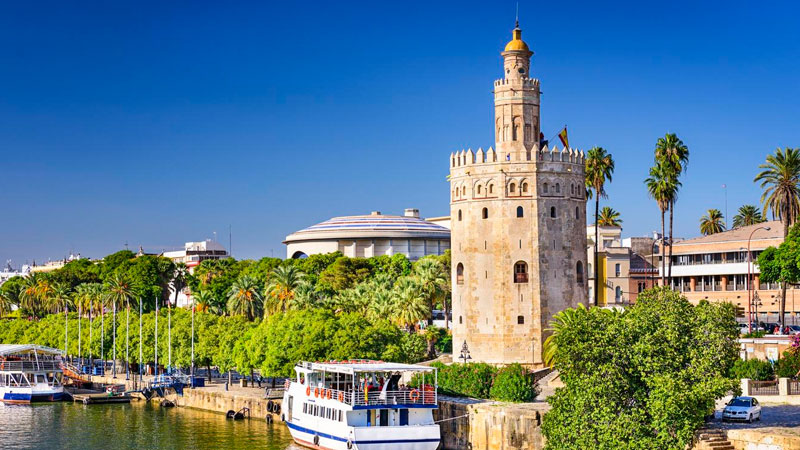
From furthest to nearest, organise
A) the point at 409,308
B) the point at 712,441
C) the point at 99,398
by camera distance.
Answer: the point at 99,398
the point at 409,308
the point at 712,441

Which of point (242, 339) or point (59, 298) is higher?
point (59, 298)

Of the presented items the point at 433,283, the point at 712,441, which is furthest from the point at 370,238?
the point at 712,441

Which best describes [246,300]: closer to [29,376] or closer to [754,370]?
[29,376]

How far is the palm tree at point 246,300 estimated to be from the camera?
302ft

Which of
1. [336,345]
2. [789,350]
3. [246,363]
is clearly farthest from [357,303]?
[789,350]

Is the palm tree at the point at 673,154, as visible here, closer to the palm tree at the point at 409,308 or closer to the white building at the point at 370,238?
the palm tree at the point at 409,308

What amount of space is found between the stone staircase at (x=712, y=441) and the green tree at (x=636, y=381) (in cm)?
102

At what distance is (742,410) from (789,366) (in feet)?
34.6

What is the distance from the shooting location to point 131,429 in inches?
2474

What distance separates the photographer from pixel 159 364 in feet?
291

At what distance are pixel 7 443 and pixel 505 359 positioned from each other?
27.9m

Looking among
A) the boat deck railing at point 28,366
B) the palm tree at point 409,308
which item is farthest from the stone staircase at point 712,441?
the boat deck railing at point 28,366

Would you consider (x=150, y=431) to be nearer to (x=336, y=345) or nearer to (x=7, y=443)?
(x=7, y=443)

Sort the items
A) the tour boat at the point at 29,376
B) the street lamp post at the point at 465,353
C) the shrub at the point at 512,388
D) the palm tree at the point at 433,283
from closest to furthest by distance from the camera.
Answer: the shrub at the point at 512,388
the street lamp post at the point at 465,353
the tour boat at the point at 29,376
the palm tree at the point at 433,283
